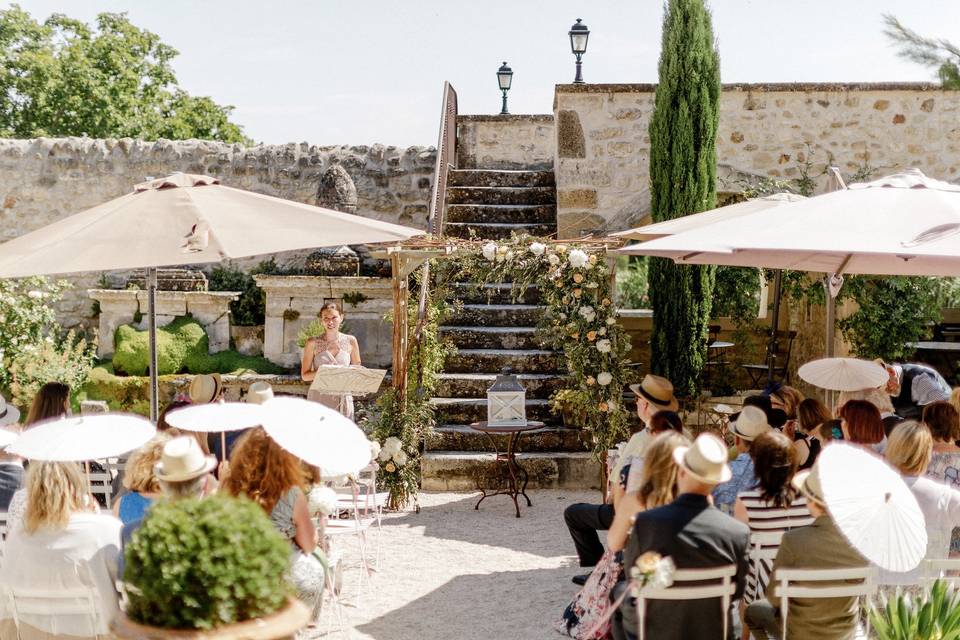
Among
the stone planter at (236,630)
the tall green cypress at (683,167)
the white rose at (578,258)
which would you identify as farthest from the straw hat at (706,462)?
the tall green cypress at (683,167)

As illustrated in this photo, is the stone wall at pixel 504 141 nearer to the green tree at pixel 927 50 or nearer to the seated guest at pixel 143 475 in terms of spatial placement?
the green tree at pixel 927 50

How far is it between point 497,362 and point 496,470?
4.83 ft

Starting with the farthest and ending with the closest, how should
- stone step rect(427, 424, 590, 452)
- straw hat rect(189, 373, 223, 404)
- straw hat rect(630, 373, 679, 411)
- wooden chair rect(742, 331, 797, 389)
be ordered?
wooden chair rect(742, 331, 797, 389)
stone step rect(427, 424, 590, 452)
straw hat rect(189, 373, 223, 404)
straw hat rect(630, 373, 679, 411)

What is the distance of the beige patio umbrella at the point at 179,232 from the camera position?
165 inches

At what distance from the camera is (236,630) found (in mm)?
2553

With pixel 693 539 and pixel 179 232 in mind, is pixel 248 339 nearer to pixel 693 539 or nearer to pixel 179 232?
pixel 179 232

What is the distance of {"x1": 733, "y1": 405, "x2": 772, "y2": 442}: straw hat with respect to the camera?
16.3 feet

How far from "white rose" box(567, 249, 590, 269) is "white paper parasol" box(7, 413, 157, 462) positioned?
16.0 ft

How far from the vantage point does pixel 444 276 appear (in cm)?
933

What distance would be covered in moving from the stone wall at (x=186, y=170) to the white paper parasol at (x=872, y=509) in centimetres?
1021

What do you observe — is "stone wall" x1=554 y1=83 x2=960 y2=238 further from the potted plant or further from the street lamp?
the potted plant

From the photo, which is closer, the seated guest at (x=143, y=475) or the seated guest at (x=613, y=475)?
the seated guest at (x=143, y=475)

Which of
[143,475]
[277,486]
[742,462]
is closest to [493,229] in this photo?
[742,462]

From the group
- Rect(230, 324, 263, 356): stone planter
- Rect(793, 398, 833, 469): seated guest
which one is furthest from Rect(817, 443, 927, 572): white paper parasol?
Rect(230, 324, 263, 356): stone planter
